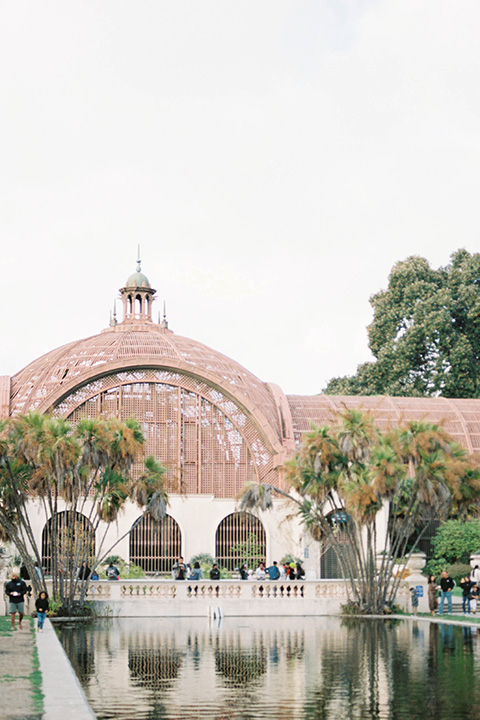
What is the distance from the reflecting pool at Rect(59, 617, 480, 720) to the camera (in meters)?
12.5

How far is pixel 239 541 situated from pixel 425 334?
764 inches

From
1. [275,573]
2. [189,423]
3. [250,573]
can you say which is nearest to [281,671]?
[275,573]

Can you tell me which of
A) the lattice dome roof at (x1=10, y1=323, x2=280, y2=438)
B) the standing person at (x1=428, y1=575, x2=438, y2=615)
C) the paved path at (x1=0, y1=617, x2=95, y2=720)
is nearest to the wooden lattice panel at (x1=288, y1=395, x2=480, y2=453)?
the lattice dome roof at (x1=10, y1=323, x2=280, y2=438)

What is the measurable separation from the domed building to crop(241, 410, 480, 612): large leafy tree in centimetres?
1094

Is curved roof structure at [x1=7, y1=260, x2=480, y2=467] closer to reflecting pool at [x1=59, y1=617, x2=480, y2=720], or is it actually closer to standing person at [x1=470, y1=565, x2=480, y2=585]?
standing person at [x1=470, y1=565, x2=480, y2=585]

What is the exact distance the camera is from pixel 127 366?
43531 mm

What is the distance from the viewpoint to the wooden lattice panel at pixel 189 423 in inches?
1725

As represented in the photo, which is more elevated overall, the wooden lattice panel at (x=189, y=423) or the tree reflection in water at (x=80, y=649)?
the wooden lattice panel at (x=189, y=423)

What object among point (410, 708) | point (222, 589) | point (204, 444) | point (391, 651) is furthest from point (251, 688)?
point (204, 444)

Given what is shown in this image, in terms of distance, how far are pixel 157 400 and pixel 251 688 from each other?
1190 inches

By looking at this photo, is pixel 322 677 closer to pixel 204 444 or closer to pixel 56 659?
pixel 56 659

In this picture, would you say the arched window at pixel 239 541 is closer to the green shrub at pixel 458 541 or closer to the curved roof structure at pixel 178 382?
the curved roof structure at pixel 178 382

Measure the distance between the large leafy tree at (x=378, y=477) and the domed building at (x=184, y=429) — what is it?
10940mm

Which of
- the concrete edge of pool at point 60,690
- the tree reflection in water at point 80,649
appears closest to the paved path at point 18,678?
the concrete edge of pool at point 60,690
